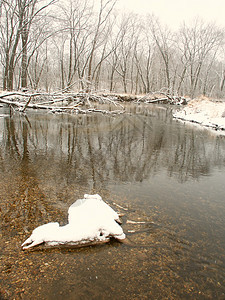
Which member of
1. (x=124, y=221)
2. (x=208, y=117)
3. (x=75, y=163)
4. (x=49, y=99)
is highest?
(x=49, y=99)

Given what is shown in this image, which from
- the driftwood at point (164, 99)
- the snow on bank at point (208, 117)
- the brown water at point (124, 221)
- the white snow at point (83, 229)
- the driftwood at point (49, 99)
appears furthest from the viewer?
the driftwood at point (164, 99)

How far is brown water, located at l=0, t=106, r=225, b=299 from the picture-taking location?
6.79ft

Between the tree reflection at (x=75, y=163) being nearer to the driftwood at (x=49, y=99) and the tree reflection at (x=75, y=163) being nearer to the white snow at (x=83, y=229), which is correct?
the white snow at (x=83, y=229)

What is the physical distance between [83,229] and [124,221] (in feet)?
2.21

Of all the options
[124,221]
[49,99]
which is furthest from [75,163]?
[49,99]

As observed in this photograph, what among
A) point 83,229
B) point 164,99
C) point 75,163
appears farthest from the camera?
Result: point 164,99

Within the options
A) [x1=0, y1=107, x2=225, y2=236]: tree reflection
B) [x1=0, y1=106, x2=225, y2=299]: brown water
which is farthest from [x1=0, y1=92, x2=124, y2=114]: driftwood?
[x1=0, y1=106, x2=225, y2=299]: brown water

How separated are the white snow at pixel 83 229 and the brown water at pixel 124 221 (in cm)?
10

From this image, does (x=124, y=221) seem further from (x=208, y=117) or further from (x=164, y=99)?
(x=164, y=99)

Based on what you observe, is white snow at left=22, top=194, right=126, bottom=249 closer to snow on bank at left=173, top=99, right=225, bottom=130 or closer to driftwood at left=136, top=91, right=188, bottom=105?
snow on bank at left=173, top=99, right=225, bottom=130

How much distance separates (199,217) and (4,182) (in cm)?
Result: 350

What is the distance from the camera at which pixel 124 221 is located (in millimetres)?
3070

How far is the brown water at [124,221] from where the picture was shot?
2.07 metres

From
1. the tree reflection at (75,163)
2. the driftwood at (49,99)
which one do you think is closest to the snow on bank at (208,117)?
the tree reflection at (75,163)
